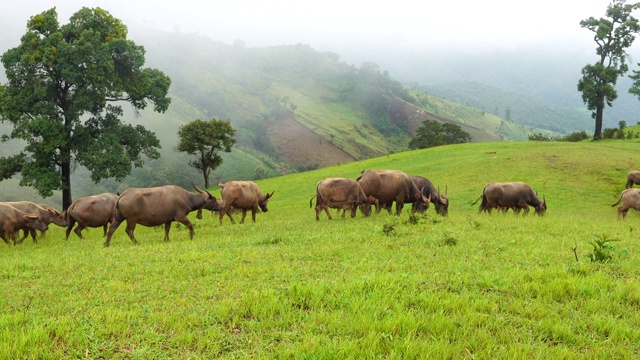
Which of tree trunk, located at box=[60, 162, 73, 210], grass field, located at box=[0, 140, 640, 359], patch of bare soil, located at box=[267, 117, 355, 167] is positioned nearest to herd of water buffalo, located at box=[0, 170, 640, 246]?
grass field, located at box=[0, 140, 640, 359]

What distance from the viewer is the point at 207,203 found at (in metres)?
16.9

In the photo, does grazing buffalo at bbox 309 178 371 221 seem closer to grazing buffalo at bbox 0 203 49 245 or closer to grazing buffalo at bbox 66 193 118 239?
grazing buffalo at bbox 66 193 118 239

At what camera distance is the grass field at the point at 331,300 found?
16.0ft

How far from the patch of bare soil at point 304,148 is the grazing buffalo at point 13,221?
14374 centimetres

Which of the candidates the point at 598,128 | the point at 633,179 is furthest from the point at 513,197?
the point at 598,128

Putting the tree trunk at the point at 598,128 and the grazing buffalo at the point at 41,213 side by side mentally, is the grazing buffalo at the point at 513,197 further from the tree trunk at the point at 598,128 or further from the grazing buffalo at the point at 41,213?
the tree trunk at the point at 598,128

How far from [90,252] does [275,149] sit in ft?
552

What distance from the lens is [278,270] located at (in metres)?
8.34

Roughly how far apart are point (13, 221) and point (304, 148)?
16255 cm

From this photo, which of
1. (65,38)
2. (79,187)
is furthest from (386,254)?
(79,187)

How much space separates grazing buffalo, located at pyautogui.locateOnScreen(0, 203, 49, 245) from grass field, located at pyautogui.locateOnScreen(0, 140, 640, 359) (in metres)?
4.50

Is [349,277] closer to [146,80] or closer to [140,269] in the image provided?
[140,269]

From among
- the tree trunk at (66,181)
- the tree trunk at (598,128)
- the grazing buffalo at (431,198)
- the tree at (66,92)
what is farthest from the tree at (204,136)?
the tree trunk at (598,128)

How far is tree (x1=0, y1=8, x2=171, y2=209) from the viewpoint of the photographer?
88.1 feet
